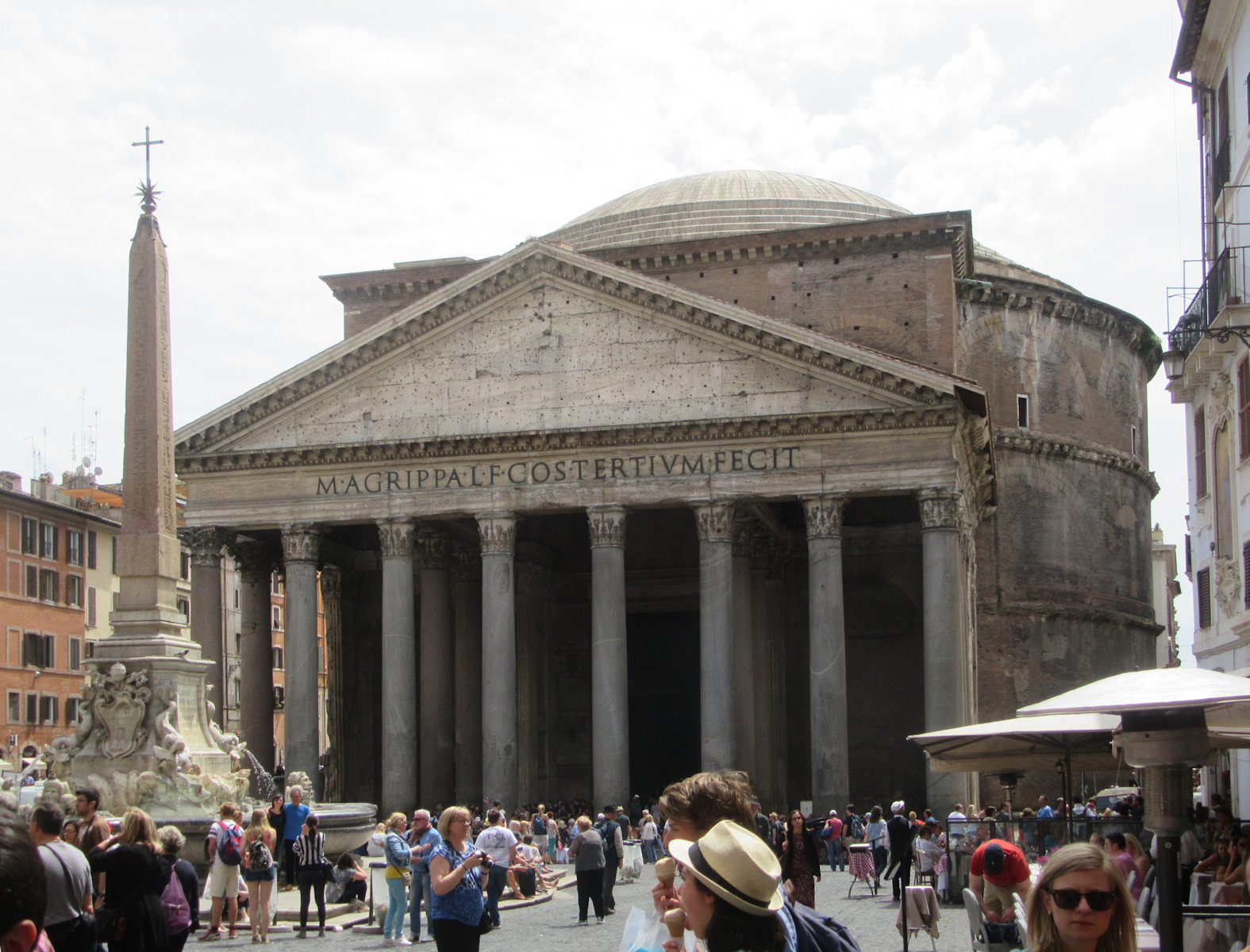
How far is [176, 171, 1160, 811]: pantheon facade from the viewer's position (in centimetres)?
2727

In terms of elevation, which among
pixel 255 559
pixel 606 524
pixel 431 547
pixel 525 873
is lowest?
pixel 525 873

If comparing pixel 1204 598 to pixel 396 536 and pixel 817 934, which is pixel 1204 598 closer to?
pixel 396 536

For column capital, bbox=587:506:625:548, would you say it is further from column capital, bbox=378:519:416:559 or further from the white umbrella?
the white umbrella

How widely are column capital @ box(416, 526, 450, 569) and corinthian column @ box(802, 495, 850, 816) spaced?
7.87 meters

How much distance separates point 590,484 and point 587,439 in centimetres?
81

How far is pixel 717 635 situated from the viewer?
27359mm

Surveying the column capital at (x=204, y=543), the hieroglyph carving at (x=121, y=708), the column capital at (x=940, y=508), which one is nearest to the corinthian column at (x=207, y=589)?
the column capital at (x=204, y=543)

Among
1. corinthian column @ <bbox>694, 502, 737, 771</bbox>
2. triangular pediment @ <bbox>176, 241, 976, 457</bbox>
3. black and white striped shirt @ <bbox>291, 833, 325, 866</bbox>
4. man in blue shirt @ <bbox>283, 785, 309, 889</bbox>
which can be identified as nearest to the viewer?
black and white striped shirt @ <bbox>291, 833, 325, 866</bbox>

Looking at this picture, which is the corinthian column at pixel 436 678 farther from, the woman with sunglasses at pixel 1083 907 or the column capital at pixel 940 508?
the woman with sunglasses at pixel 1083 907

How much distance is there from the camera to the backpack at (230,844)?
1230cm

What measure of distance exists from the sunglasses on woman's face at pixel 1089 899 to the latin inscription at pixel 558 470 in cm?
2375

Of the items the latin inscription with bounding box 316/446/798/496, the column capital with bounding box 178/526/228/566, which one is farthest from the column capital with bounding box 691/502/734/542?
the column capital with bounding box 178/526/228/566

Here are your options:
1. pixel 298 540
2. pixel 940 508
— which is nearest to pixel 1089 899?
pixel 940 508

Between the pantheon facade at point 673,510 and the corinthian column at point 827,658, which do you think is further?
the pantheon facade at point 673,510
